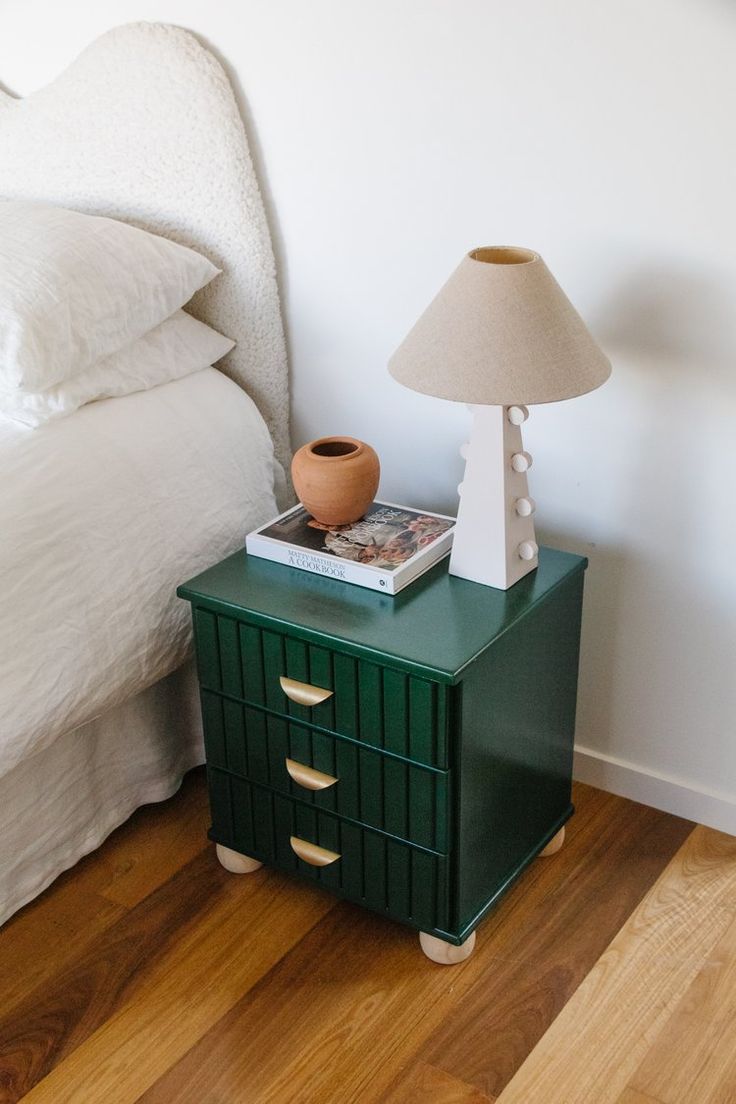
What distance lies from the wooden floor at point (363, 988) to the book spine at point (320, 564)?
1.54 ft

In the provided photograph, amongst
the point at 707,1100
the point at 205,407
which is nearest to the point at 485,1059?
the point at 707,1100

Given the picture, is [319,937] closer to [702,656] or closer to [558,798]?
[558,798]

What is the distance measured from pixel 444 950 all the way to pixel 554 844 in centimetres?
27

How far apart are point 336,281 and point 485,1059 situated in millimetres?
1100

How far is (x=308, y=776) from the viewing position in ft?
4.87

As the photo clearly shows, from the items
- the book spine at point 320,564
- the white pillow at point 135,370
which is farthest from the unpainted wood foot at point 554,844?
the white pillow at point 135,370

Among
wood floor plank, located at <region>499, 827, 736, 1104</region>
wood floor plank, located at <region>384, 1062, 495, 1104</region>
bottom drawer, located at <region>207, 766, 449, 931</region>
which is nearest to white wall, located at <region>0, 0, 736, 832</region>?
wood floor plank, located at <region>499, 827, 736, 1104</region>

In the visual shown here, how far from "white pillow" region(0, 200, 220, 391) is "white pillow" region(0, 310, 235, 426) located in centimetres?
2

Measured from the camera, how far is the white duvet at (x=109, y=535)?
1.42m

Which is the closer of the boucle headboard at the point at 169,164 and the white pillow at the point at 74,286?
the white pillow at the point at 74,286

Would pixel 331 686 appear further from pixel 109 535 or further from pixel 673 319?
pixel 673 319

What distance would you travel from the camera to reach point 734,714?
164 centimetres

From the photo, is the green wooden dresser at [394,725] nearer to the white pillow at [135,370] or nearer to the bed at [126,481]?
the bed at [126,481]

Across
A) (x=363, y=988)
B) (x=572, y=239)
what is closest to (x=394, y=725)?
(x=363, y=988)
